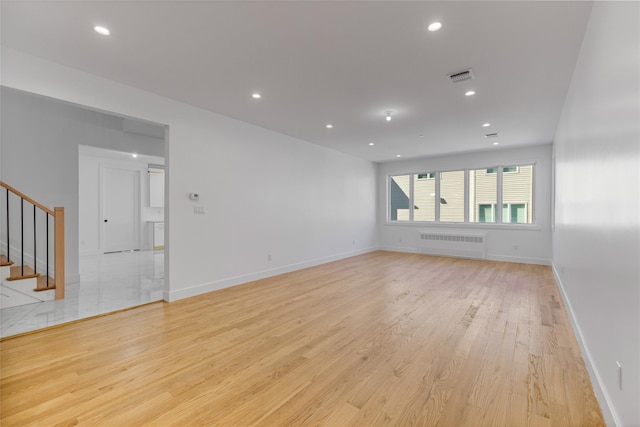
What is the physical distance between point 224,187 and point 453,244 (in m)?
5.89

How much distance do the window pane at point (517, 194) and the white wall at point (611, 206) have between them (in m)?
4.70

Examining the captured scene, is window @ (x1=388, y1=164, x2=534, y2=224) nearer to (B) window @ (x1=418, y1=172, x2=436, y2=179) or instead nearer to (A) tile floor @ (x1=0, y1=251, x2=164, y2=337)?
(B) window @ (x1=418, y1=172, x2=436, y2=179)

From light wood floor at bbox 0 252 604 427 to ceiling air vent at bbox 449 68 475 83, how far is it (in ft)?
8.74

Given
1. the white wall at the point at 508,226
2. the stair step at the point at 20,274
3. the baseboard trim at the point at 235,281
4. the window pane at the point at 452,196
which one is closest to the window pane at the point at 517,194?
the white wall at the point at 508,226

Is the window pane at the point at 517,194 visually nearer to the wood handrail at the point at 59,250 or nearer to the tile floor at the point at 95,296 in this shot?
the tile floor at the point at 95,296

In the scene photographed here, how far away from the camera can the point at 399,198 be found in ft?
28.4

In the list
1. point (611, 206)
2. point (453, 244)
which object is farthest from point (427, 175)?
point (611, 206)

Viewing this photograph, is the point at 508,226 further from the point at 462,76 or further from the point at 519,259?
the point at 462,76

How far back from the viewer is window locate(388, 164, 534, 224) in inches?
265

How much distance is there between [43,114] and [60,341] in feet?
13.1

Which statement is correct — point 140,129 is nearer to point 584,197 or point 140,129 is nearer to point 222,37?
point 222,37

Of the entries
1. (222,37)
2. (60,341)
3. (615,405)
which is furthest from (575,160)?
(60,341)

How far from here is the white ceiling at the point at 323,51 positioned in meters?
2.12

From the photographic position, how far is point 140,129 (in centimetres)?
537
